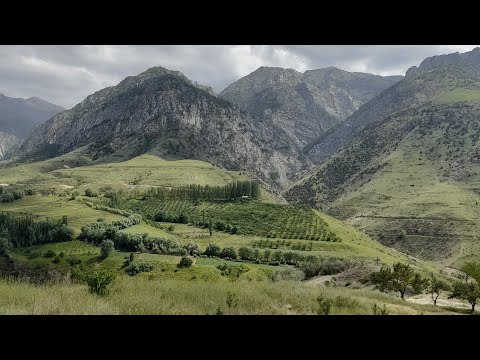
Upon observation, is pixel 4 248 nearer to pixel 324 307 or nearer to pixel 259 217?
pixel 259 217

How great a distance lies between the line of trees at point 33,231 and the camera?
126 metres

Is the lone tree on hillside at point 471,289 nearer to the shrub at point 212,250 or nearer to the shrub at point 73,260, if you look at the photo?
the shrub at point 212,250

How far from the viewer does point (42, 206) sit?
168375 millimetres

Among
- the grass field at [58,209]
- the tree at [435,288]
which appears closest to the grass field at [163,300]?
the tree at [435,288]

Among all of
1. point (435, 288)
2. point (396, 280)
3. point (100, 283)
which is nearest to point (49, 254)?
point (396, 280)

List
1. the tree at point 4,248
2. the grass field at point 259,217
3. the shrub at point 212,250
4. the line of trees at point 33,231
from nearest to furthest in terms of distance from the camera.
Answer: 1. the tree at point 4,248
2. the shrub at point 212,250
3. the line of trees at point 33,231
4. the grass field at point 259,217

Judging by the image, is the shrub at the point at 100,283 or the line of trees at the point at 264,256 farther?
the line of trees at the point at 264,256

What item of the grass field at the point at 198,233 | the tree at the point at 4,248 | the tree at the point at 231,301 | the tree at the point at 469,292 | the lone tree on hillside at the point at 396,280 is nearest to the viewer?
the tree at the point at 231,301
